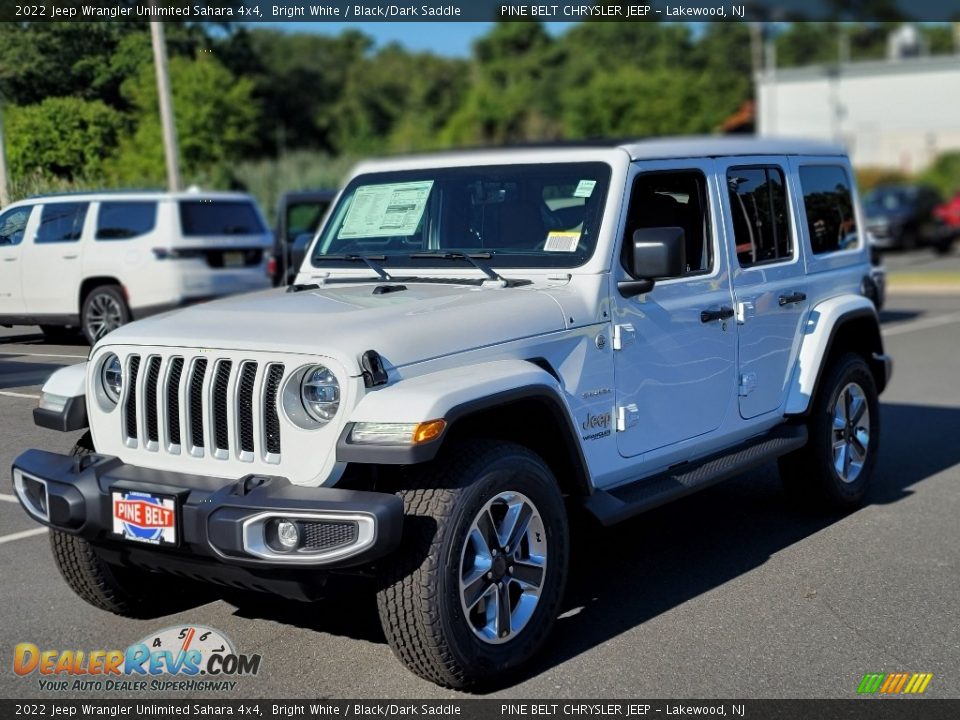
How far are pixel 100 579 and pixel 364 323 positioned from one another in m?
1.65

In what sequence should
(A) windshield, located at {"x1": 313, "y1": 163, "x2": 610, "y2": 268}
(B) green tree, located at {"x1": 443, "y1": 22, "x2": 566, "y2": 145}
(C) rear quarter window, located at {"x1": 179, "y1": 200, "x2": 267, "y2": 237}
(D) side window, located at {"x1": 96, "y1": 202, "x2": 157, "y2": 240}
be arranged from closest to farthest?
(A) windshield, located at {"x1": 313, "y1": 163, "x2": 610, "y2": 268}, (D) side window, located at {"x1": 96, "y1": 202, "x2": 157, "y2": 240}, (C) rear quarter window, located at {"x1": 179, "y1": 200, "x2": 267, "y2": 237}, (B) green tree, located at {"x1": 443, "y1": 22, "x2": 566, "y2": 145}

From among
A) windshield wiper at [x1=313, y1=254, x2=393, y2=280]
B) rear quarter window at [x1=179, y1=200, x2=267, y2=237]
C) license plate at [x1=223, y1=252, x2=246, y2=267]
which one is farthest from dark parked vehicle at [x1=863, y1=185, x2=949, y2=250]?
windshield wiper at [x1=313, y1=254, x2=393, y2=280]

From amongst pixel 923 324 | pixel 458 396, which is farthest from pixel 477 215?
pixel 923 324

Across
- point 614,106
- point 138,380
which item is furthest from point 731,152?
point 614,106

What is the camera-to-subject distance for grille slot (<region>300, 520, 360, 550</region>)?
3.99 m

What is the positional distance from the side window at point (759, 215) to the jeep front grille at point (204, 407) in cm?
287

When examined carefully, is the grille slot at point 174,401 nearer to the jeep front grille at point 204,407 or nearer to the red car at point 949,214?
the jeep front grille at point 204,407

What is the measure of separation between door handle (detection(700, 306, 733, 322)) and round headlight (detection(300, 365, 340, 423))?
2.17 meters

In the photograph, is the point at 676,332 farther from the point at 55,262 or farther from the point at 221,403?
the point at 55,262

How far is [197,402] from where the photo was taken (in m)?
4.44

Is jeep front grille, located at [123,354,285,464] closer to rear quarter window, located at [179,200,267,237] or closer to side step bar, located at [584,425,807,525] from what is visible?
side step bar, located at [584,425,807,525]

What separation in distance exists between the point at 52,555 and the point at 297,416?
162 cm

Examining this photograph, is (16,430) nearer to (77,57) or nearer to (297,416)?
(297,416)

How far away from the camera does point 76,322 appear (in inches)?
233
